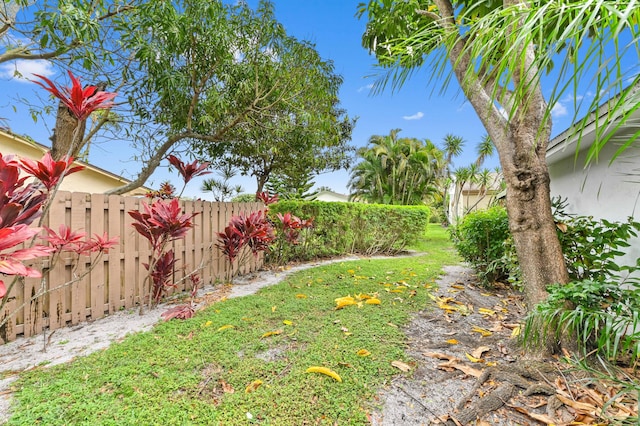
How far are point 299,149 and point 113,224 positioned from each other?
5.11 m

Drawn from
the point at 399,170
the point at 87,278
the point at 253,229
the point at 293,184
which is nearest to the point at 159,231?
the point at 87,278

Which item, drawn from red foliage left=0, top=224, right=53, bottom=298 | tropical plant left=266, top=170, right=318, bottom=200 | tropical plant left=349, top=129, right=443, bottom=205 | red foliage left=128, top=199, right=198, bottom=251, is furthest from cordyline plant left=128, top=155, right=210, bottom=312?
tropical plant left=349, top=129, right=443, bottom=205

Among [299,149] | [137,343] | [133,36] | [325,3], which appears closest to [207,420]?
[137,343]

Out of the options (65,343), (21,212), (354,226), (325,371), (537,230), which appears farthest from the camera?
(354,226)

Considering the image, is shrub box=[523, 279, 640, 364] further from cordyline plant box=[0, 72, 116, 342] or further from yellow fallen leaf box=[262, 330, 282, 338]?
cordyline plant box=[0, 72, 116, 342]

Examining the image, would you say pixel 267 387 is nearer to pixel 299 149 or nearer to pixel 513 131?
pixel 513 131

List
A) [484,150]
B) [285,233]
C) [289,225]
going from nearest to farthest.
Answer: [289,225] < [285,233] < [484,150]

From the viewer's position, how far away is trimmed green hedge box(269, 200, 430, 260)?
6777mm

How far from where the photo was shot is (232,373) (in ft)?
6.30

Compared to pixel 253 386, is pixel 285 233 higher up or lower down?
higher up

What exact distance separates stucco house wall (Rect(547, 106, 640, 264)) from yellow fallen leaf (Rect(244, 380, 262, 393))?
8.75ft

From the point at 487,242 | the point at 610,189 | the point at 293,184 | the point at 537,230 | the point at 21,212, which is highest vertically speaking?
the point at 293,184

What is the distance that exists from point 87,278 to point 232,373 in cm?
210

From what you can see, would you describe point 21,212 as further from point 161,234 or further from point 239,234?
point 239,234
